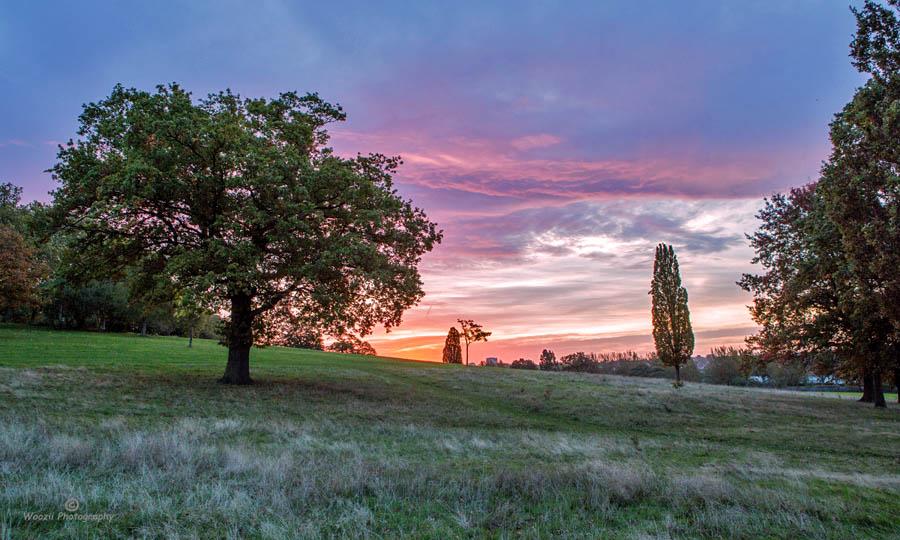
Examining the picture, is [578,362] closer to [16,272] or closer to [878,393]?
[878,393]

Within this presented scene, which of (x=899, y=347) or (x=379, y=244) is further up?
(x=379, y=244)

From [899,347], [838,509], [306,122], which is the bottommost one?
[838,509]

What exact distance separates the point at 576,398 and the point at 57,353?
1446 inches

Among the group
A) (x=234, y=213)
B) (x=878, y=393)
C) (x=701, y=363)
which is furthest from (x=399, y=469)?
(x=701, y=363)

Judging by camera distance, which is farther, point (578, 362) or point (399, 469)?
point (578, 362)

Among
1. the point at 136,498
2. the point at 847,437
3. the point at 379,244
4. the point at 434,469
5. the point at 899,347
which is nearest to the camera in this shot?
the point at 136,498

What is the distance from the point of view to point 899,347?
87.1 feet

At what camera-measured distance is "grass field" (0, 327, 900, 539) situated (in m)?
5.70

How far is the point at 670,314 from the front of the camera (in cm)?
5669

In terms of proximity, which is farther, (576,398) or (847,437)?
(576,398)

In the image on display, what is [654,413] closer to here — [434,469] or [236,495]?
[434,469]

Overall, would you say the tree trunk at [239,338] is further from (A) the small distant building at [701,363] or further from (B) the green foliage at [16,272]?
(A) the small distant building at [701,363]

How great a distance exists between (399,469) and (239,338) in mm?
17562

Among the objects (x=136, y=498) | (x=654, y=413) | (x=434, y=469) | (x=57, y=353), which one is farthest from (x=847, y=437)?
(x=57, y=353)
